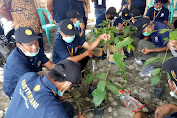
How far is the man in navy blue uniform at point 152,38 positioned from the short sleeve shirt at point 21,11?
1.61 metres

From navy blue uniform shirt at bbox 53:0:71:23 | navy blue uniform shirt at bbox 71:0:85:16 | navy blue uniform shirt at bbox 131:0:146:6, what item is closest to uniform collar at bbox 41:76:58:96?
navy blue uniform shirt at bbox 53:0:71:23

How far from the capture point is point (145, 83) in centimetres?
191

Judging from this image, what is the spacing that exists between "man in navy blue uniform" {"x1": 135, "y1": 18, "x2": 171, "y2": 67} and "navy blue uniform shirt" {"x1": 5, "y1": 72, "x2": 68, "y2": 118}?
1.72 metres

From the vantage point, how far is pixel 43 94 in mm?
813

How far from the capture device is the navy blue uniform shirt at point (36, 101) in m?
0.76

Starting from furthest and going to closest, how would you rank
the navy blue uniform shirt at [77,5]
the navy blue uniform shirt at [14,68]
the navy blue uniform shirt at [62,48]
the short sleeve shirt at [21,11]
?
the navy blue uniform shirt at [77,5] < the navy blue uniform shirt at [62,48] < the short sleeve shirt at [21,11] < the navy blue uniform shirt at [14,68]

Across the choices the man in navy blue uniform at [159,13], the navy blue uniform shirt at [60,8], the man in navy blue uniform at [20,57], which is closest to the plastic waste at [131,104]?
the man in navy blue uniform at [20,57]

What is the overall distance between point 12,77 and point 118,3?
594cm

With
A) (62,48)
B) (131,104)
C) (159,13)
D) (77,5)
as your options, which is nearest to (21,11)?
(62,48)

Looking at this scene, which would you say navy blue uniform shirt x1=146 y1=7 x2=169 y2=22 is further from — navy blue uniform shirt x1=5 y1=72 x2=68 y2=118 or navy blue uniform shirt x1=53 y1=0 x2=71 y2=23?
navy blue uniform shirt x1=5 y1=72 x2=68 y2=118

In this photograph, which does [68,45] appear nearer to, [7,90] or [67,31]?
[67,31]

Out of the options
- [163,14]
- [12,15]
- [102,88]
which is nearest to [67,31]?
[12,15]

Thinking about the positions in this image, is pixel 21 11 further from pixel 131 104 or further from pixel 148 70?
pixel 148 70

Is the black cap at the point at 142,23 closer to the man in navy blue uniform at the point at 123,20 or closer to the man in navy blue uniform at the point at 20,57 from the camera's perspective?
the man in navy blue uniform at the point at 123,20
